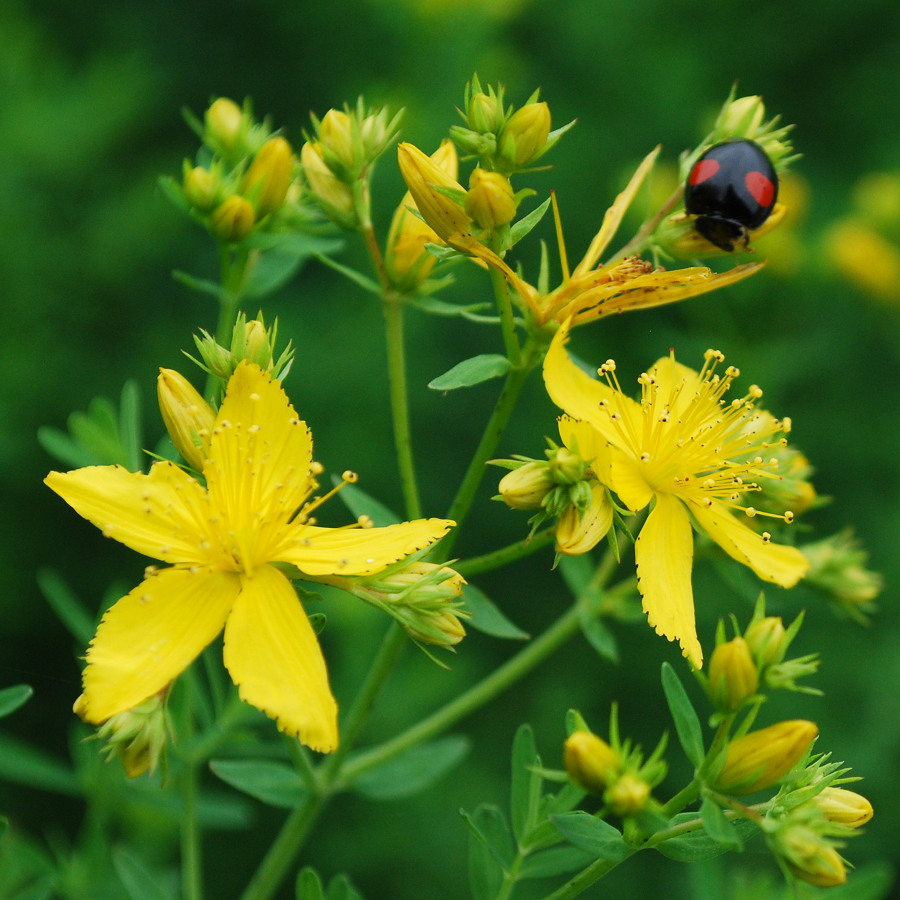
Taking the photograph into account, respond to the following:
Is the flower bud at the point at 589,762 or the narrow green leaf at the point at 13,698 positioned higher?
the narrow green leaf at the point at 13,698

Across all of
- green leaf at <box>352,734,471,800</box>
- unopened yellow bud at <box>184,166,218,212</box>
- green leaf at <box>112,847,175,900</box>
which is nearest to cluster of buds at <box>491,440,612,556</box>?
green leaf at <box>352,734,471,800</box>

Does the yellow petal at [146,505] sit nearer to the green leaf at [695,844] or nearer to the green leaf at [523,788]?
the green leaf at [523,788]

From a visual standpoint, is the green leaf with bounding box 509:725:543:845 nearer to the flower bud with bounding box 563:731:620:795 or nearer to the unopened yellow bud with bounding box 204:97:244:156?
the flower bud with bounding box 563:731:620:795

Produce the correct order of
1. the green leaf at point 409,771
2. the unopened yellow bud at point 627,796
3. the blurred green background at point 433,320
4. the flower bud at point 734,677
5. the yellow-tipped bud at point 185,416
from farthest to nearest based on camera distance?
the blurred green background at point 433,320
the green leaf at point 409,771
the yellow-tipped bud at point 185,416
the flower bud at point 734,677
the unopened yellow bud at point 627,796

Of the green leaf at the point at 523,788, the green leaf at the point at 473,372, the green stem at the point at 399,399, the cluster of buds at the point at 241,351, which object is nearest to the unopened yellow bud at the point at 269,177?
the green stem at the point at 399,399

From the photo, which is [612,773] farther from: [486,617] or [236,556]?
[236,556]

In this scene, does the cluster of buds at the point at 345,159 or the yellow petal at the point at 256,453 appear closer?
the yellow petal at the point at 256,453

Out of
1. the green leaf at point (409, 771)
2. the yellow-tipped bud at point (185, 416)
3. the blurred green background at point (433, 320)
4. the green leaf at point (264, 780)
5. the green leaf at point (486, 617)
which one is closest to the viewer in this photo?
the yellow-tipped bud at point (185, 416)
